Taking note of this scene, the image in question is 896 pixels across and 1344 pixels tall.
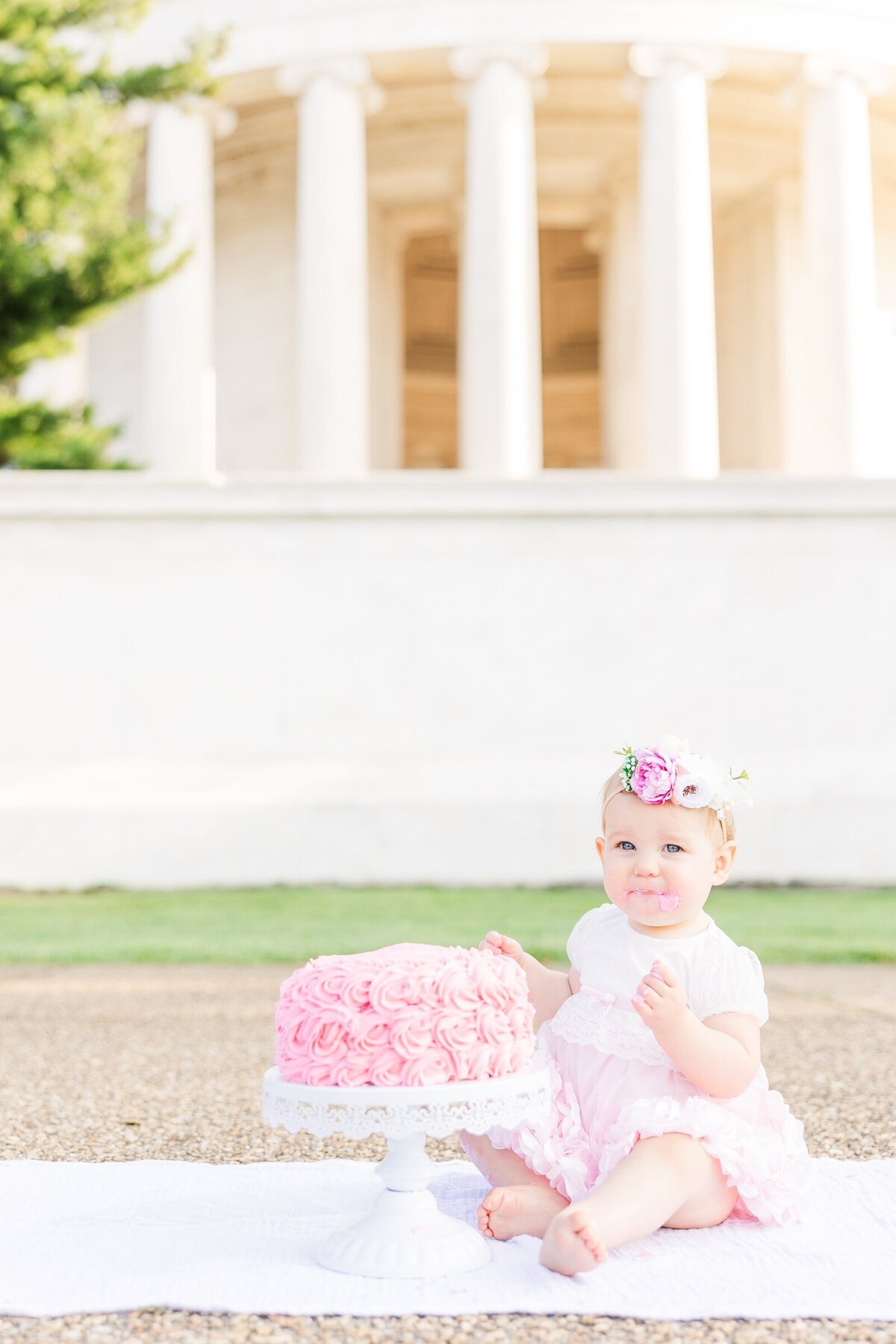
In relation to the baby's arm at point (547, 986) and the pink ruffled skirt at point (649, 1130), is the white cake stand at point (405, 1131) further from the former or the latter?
the baby's arm at point (547, 986)

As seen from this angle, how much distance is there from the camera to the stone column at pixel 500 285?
2820 centimetres

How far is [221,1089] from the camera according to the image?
6.66 m

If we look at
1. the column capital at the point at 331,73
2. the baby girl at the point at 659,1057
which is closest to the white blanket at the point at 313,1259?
the baby girl at the point at 659,1057

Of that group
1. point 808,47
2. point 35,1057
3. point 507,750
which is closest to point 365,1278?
point 35,1057

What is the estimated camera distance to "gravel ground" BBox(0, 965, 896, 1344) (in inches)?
137

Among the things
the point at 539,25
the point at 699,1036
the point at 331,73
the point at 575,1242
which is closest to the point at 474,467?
the point at 331,73

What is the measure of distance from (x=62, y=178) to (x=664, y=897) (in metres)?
15.7

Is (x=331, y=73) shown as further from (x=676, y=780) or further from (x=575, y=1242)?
(x=575, y=1242)

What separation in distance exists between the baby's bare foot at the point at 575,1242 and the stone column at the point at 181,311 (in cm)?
2599

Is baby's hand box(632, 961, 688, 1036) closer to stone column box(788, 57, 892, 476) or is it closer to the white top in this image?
the white top

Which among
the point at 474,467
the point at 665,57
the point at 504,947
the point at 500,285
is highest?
the point at 665,57

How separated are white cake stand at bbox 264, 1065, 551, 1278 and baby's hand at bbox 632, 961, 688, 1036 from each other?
357 mm

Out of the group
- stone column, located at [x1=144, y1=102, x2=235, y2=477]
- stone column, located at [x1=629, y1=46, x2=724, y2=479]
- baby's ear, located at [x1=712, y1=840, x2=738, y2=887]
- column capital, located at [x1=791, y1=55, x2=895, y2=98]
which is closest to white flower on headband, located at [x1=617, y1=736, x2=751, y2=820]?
baby's ear, located at [x1=712, y1=840, x2=738, y2=887]

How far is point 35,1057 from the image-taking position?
7.55m
